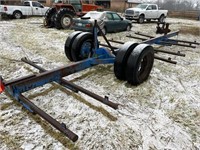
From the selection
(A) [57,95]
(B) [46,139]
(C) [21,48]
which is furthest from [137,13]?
(B) [46,139]

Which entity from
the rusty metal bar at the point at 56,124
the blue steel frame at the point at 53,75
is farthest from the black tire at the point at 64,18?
the rusty metal bar at the point at 56,124

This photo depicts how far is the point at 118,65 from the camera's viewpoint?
172 inches

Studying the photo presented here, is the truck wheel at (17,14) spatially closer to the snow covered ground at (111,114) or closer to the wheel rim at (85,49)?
the snow covered ground at (111,114)

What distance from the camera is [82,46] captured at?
5.51 meters

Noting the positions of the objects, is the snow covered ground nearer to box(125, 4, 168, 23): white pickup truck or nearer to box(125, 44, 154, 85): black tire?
box(125, 44, 154, 85): black tire

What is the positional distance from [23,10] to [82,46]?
15729 mm

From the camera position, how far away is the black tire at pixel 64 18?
495 inches

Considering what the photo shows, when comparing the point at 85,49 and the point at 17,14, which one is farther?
the point at 17,14

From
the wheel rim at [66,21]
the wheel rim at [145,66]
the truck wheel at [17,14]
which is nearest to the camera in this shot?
the wheel rim at [145,66]

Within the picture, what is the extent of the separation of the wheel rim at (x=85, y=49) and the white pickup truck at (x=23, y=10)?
14.8 m

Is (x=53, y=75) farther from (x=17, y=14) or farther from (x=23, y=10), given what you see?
(x=23, y=10)

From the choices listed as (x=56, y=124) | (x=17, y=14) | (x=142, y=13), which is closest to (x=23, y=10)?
(x=17, y=14)

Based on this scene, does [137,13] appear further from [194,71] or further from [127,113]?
[127,113]

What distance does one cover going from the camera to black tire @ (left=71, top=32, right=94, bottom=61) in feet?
17.7
